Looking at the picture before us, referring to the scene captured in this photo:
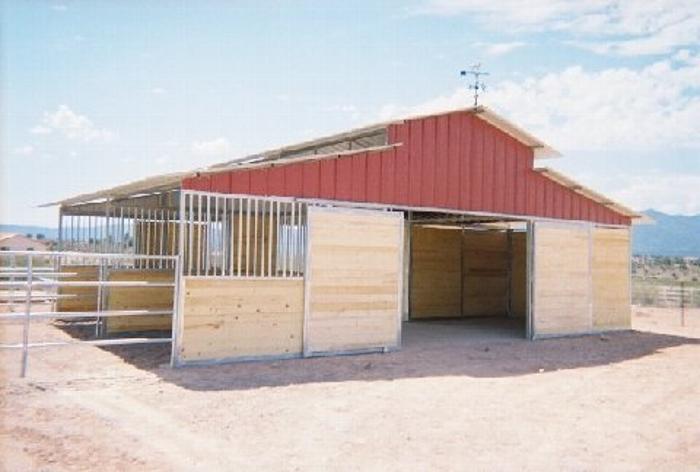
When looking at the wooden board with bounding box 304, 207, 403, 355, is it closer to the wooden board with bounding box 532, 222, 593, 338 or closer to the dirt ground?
the dirt ground

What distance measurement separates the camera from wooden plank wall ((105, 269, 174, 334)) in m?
12.4

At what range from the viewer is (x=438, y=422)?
6.82 meters

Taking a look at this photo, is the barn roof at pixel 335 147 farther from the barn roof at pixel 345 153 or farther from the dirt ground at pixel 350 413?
the dirt ground at pixel 350 413

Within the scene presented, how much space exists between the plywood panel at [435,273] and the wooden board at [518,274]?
1.70m

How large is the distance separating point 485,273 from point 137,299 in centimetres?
1015

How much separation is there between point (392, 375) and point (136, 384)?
11.4 feet

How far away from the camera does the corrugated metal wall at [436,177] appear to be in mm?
10203

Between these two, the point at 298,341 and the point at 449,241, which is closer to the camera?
the point at 298,341

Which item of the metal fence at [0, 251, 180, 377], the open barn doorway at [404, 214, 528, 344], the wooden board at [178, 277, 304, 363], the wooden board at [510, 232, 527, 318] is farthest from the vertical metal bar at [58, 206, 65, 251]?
the wooden board at [510, 232, 527, 318]

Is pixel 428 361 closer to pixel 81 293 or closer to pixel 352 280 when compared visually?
pixel 352 280

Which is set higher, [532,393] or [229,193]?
[229,193]

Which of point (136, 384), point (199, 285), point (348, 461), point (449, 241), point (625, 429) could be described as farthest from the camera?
point (449, 241)

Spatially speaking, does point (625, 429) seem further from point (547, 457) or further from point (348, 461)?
point (348, 461)

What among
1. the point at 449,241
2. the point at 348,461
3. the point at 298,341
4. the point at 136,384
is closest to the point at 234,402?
the point at 136,384
